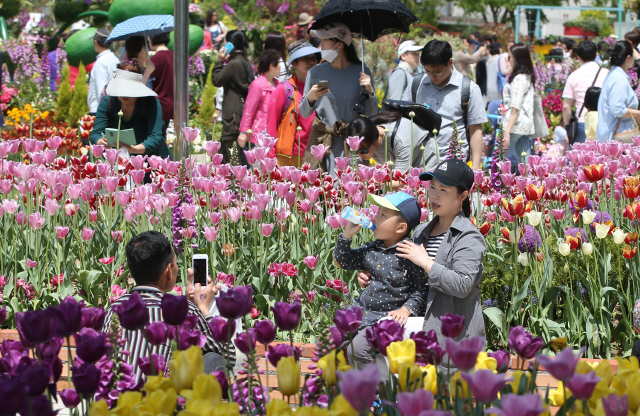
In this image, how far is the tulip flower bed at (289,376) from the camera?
4.12 feet

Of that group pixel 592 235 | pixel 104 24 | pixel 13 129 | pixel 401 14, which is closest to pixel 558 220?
pixel 592 235

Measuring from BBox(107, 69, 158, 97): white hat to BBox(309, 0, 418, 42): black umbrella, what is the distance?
3.98 feet

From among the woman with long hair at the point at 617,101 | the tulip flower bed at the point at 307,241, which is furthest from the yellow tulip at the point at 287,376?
the woman with long hair at the point at 617,101

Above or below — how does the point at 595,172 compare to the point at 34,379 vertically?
below

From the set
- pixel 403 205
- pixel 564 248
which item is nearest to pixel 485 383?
pixel 403 205

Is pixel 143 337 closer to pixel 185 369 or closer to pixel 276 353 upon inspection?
pixel 276 353

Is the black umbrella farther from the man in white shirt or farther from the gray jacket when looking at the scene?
the man in white shirt

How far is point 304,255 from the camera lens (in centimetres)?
408

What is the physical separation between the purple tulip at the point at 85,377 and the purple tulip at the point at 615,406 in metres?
0.91

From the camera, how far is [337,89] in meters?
5.28

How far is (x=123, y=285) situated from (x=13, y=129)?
6.14 meters

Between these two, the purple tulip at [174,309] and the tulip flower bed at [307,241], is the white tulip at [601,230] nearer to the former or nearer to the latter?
the tulip flower bed at [307,241]

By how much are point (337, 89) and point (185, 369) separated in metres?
4.02

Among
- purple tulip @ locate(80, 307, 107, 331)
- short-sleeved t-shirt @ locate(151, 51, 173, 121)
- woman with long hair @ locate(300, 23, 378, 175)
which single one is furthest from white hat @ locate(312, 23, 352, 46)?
purple tulip @ locate(80, 307, 107, 331)
